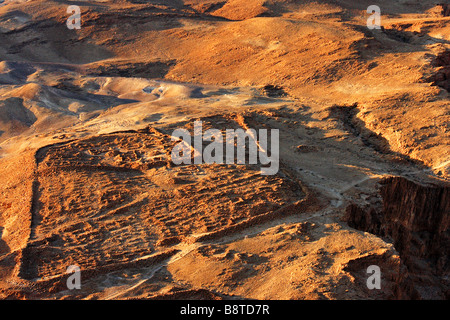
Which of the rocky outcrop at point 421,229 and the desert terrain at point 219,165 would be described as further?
the rocky outcrop at point 421,229

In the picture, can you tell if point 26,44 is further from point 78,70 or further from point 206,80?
point 206,80

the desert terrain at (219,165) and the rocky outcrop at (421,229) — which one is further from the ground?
the desert terrain at (219,165)

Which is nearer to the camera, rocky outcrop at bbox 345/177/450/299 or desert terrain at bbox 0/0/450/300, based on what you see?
desert terrain at bbox 0/0/450/300

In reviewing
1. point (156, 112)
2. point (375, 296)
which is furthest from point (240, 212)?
point (156, 112)

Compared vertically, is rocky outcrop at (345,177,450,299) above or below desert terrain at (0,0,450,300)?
below
